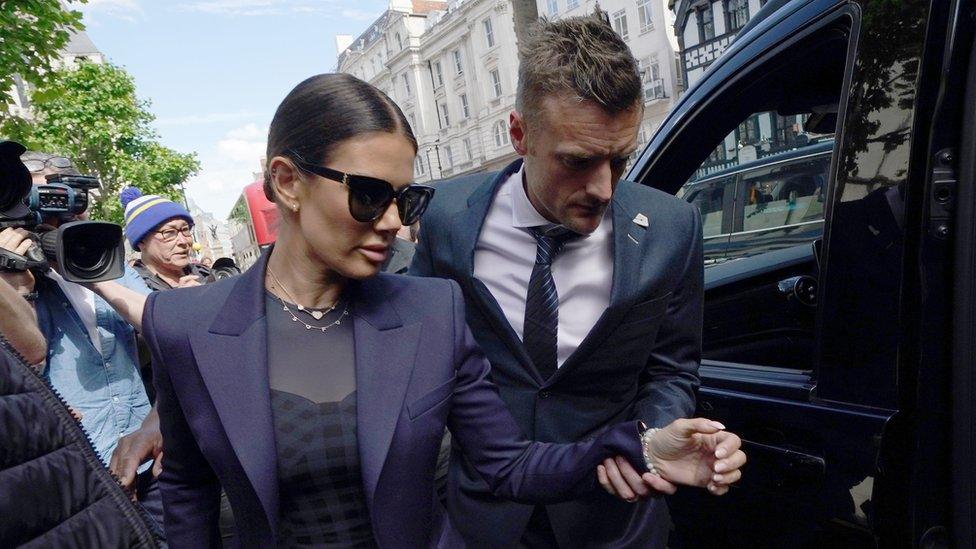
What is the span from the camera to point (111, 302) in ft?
8.71

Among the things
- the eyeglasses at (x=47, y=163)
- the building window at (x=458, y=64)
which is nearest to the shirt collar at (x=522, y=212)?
the eyeglasses at (x=47, y=163)

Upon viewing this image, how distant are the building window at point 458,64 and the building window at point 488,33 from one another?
438 cm

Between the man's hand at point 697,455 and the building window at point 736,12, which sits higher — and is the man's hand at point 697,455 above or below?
below

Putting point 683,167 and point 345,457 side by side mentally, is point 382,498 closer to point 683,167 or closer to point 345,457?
point 345,457

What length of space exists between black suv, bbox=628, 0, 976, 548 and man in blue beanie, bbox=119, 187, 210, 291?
11.2 ft

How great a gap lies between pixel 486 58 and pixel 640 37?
14126mm

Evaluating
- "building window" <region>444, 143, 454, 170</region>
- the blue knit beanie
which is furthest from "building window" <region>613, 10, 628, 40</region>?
the blue knit beanie

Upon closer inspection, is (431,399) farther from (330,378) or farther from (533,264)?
(533,264)

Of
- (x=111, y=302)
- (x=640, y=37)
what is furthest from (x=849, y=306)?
(x=640, y=37)

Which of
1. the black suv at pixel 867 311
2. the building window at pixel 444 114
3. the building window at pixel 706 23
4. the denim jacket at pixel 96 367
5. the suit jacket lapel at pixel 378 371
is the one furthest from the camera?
the building window at pixel 444 114

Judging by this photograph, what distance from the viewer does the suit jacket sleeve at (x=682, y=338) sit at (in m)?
1.84

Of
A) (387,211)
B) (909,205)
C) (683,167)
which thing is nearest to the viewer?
(909,205)

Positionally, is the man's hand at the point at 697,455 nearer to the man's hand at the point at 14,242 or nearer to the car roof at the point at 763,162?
the car roof at the point at 763,162

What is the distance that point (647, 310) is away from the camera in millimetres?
1771
